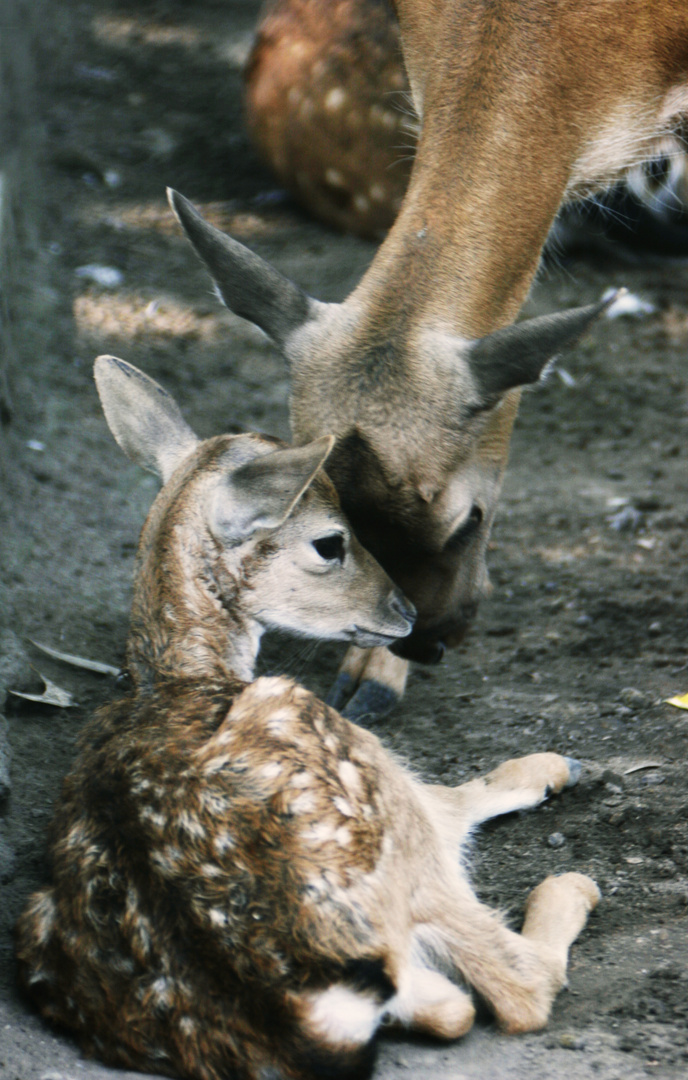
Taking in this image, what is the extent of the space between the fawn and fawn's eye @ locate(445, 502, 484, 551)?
0.34m

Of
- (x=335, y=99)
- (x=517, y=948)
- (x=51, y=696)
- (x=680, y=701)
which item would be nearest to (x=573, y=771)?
(x=680, y=701)

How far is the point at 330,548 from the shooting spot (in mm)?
3090

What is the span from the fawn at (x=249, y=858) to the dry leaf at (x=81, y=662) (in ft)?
2.03

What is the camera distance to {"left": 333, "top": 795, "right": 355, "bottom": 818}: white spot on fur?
2312 mm

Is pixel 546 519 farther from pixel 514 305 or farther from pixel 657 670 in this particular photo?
pixel 514 305

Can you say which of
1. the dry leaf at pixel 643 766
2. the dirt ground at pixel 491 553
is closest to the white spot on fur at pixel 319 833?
the dirt ground at pixel 491 553

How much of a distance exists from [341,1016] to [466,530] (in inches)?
59.2

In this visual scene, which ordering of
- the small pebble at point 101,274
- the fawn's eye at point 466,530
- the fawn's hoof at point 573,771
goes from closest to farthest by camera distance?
the fawn's hoof at point 573,771 < the fawn's eye at point 466,530 < the small pebble at point 101,274

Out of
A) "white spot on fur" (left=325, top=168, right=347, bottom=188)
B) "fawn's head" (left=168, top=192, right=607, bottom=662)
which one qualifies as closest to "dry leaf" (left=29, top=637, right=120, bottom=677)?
"fawn's head" (left=168, top=192, right=607, bottom=662)

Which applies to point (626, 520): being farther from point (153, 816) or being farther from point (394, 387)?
point (153, 816)

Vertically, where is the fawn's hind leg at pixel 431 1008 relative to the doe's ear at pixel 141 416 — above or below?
below

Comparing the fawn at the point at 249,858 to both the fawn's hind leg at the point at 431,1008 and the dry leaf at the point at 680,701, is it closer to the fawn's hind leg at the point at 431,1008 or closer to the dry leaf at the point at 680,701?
the fawn's hind leg at the point at 431,1008

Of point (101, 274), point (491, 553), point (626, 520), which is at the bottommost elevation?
point (101, 274)

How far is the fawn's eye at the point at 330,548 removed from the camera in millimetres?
3072
